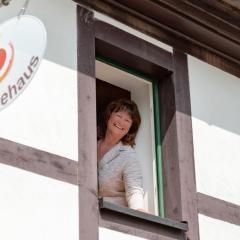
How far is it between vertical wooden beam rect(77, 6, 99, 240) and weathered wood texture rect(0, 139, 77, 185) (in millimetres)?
111

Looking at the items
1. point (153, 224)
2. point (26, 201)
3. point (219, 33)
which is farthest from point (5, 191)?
point (219, 33)

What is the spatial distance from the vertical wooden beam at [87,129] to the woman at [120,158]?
556 mm

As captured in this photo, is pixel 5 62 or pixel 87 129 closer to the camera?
pixel 5 62

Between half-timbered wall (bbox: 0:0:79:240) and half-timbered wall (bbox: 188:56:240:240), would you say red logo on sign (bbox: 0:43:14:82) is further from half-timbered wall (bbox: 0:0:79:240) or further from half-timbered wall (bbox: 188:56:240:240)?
half-timbered wall (bbox: 188:56:240:240)

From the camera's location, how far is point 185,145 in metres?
10.4

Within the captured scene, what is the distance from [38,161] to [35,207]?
368mm

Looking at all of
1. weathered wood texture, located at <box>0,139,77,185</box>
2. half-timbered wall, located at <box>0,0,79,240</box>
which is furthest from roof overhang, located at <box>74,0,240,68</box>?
weathered wood texture, located at <box>0,139,77,185</box>

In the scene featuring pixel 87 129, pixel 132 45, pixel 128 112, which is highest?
pixel 132 45

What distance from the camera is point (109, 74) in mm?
10656

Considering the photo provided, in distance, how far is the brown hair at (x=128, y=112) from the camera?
34.3ft

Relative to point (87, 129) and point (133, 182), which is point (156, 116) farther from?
point (87, 129)

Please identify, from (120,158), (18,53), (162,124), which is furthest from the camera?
(162,124)

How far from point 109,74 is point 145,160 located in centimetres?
77

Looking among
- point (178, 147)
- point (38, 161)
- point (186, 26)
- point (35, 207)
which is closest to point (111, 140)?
point (178, 147)
